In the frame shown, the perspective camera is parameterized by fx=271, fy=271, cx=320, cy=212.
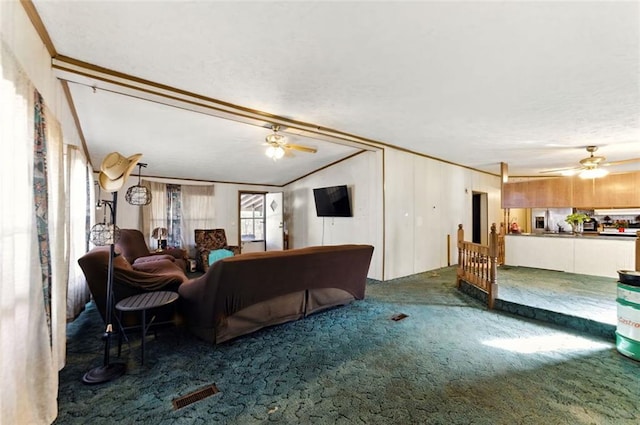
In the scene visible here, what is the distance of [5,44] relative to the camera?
120cm

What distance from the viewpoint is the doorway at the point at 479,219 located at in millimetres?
7598

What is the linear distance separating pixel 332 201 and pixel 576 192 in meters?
4.93

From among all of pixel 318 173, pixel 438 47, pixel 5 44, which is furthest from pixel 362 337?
pixel 318 173

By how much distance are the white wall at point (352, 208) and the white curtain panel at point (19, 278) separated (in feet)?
15.1

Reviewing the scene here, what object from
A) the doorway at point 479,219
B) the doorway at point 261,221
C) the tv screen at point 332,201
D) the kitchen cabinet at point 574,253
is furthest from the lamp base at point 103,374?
the doorway at point 479,219

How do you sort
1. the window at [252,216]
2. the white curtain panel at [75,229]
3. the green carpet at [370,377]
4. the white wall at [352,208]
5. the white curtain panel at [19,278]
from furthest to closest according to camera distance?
the window at [252,216] → the white wall at [352,208] → the white curtain panel at [75,229] → the green carpet at [370,377] → the white curtain panel at [19,278]

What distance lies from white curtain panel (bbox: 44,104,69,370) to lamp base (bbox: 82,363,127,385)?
0.26m

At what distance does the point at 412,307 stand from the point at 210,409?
112 inches

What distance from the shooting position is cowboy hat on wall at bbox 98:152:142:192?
2276mm

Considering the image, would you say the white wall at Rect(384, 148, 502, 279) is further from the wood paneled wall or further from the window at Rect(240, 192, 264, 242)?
the window at Rect(240, 192, 264, 242)

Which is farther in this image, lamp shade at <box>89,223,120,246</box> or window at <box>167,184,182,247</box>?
window at <box>167,184,182,247</box>

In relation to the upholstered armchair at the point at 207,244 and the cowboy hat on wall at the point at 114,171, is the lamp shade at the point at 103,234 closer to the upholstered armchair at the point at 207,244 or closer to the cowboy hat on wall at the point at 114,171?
the cowboy hat on wall at the point at 114,171

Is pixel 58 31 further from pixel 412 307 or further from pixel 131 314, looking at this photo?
pixel 412 307

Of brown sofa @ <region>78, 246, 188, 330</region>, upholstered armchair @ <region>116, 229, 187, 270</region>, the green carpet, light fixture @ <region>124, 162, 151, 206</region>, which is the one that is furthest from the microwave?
light fixture @ <region>124, 162, 151, 206</region>
